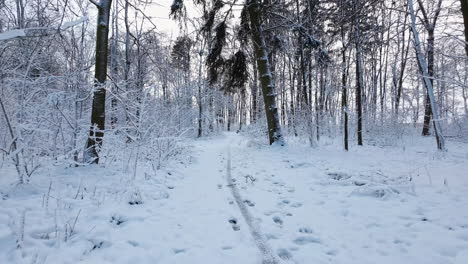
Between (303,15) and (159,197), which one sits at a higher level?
(303,15)

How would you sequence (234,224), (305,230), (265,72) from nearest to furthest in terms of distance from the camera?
(305,230) < (234,224) < (265,72)

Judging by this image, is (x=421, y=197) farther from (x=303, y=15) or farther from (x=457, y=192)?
(x=303, y=15)

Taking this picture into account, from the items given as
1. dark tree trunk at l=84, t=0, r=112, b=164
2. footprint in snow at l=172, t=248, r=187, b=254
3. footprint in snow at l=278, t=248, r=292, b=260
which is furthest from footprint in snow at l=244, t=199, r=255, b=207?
dark tree trunk at l=84, t=0, r=112, b=164

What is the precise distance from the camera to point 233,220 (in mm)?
2676

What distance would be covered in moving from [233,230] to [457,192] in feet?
11.0

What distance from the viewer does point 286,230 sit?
2.41m

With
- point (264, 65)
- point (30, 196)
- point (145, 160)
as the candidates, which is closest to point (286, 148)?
point (264, 65)

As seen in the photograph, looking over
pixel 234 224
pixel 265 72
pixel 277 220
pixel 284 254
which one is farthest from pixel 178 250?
pixel 265 72

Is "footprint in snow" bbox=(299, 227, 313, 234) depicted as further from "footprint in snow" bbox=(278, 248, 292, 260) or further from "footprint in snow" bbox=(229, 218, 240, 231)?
"footprint in snow" bbox=(229, 218, 240, 231)

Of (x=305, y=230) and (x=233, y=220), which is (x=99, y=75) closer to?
(x=233, y=220)

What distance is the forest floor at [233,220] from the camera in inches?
75.1

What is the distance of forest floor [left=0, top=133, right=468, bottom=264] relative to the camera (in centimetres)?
191

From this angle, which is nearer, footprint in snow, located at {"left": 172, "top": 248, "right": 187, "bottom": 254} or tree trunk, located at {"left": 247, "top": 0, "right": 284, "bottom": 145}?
footprint in snow, located at {"left": 172, "top": 248, "right": 187, "bottom": 254}

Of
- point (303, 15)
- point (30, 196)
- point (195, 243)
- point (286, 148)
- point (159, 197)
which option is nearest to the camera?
point (195, 243)
